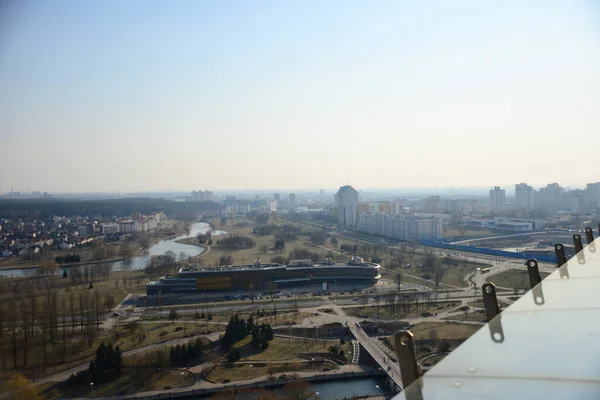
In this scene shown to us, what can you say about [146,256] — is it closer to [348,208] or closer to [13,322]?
[348,208]

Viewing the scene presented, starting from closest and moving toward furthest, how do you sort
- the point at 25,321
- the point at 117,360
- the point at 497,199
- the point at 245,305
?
the point at 25,321
the point at 117,360
the point at 245,305
the point at 497,199

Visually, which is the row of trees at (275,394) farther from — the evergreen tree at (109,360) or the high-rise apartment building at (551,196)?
the high-rise apartment building at (551,196)

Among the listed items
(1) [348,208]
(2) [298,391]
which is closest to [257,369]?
(2) [298,391]

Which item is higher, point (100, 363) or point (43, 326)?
point (43, 326)

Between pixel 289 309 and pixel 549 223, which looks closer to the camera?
pixel 289 309

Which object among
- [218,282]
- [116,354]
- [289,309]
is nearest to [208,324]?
[289,309]

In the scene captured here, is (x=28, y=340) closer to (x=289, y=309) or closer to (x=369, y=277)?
(x=289, y=309)

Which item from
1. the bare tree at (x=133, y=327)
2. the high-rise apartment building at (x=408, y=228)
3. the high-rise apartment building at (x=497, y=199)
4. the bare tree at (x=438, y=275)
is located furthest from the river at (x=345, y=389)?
the high-rise apartment building at (x=497, y=199)

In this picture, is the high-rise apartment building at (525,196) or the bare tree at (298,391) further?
the high-rise apartment building at (525,196)

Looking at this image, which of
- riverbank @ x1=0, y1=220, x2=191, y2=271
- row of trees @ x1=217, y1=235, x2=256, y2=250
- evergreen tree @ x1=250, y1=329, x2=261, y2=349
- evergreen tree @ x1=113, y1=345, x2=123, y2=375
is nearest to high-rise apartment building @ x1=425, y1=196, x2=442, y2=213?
row of trees @ x1=217, y1=235, x2=256, y2=250
